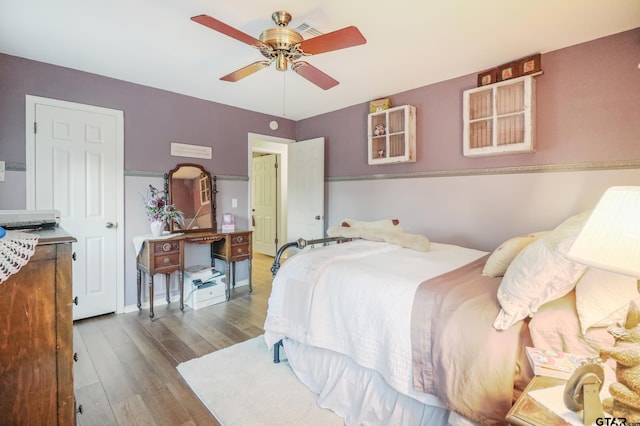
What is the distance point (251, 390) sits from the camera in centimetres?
204

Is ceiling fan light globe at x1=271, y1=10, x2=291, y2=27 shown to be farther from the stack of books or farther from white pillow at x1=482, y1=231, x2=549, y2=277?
the stack of books

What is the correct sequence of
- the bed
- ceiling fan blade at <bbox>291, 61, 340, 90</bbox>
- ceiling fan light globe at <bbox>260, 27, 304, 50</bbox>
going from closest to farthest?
the bed < ceiling fan light globe at <bbox>260, 27, 304, 50</bbox> < ceiling fan blade at <bbox>291, 61, 340, 90</bbox>

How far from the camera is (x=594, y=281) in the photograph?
1.19 m

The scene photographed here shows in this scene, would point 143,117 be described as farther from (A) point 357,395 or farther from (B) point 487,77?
(B) point 487,77

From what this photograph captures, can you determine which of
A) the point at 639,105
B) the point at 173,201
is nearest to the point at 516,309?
the point at 639,105

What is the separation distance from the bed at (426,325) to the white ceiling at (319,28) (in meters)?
1.50

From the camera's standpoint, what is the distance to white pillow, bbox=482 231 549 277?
1700 mm

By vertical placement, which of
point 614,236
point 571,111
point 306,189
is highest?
point 571,111

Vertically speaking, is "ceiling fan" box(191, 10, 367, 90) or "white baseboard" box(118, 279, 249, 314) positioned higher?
"ceiling fan" box(191, 10, 367, 90)

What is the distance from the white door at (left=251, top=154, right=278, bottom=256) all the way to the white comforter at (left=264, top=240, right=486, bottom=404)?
405 centimetres

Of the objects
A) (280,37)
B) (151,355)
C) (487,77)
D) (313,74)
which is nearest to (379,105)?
(487,77)

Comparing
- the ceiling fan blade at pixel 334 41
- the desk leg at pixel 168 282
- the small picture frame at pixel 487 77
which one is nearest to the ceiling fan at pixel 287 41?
the ceiling fan blade at pixel 334 41

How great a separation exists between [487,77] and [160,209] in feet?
11.7

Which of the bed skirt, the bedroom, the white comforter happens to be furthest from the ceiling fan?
the bed skirt
